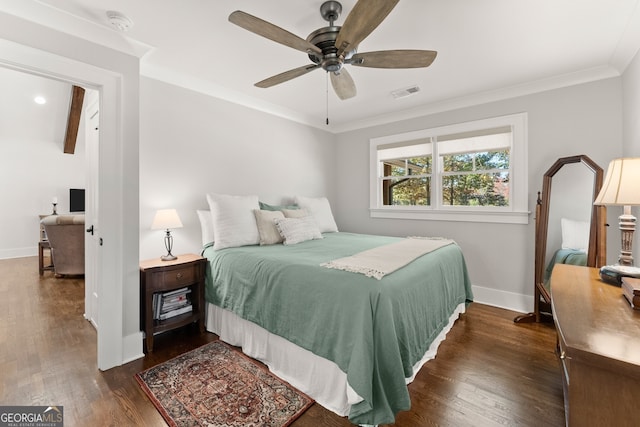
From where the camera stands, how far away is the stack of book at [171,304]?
2371 mm

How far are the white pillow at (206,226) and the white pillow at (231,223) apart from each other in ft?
0.34

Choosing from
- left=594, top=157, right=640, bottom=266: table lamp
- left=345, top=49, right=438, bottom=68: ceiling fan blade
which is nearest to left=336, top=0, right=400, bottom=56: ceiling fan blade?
left=345, top=49, right=438, bottom=68: ceiling fan blade

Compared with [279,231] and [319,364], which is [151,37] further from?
[319,364]

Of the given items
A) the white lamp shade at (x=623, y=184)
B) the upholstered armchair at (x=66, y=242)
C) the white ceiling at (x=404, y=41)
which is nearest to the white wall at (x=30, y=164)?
the upholstered armchair at (x=66, y=242)

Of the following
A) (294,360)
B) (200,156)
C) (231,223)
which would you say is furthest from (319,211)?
Result: (294,360)

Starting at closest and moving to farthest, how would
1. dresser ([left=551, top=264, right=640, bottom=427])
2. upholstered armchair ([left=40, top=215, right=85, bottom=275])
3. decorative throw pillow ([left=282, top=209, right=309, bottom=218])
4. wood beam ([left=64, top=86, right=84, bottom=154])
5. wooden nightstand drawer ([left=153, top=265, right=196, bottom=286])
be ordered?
dresser ([left=551, top=264, right=640, bottom=427]) < wooden nightstand drawer ([left=153, top=265, right=196, bottom=286]) < decorative throw pillow ([left=282, top=209, right=309, bottom=218]) < upholstered armchair ([left=40, top=215, right=85, bottom=275]) < wood beam ([left=64, top=86, right=84, bottom=154])

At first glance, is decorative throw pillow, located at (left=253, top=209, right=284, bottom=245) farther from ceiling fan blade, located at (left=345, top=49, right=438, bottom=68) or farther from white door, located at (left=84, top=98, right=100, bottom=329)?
ceiling fan blade, located at (left=345, top=49, right=438, bottom=68)

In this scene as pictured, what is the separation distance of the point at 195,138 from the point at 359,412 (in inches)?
112

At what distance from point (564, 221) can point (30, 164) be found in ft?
30.5

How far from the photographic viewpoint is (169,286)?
2.34 m

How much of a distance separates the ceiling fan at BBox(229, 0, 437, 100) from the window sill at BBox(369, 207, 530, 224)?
87.5 inches

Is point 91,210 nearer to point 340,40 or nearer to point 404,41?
point 340,40

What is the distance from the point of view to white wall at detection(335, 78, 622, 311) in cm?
268

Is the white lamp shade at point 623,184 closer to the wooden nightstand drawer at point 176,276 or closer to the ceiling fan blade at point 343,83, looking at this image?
the ceiling fan blade at point 343,83
